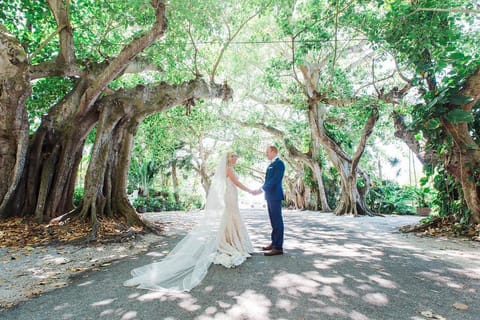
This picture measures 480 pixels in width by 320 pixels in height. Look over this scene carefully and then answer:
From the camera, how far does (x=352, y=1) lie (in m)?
8.10

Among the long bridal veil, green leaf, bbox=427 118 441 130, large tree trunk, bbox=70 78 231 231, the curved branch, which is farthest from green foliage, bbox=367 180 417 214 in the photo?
the curved branch

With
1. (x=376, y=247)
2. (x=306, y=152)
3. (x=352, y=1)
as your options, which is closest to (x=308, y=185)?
(x=306, y=152)

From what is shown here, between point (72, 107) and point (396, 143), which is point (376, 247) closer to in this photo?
point (72, 107)

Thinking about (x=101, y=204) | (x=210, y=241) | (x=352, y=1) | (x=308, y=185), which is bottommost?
(x=210, y=241)

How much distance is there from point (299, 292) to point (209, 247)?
1.82 meters

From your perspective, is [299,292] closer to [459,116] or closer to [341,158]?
[459,116]

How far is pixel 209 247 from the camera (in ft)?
15.0

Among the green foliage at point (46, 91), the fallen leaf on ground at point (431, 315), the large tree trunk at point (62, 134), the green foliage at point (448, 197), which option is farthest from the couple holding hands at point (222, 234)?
the green foliage at point (46, 91)

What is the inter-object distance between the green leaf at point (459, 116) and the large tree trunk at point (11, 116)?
925 cm

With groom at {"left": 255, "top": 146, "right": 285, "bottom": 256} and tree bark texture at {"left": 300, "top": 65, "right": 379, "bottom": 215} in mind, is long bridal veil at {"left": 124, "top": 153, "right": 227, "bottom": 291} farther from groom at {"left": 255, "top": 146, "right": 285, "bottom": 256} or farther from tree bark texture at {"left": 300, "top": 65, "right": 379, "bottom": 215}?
tree bark texture at {"left": 300, "top": 65, "right": 379, "bottom": 215}

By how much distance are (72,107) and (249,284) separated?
7073 mm

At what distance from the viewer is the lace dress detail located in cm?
472

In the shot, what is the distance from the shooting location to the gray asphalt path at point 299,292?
2.63 m

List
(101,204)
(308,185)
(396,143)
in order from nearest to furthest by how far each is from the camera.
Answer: (101,204) < (396,143) < (308,185)
